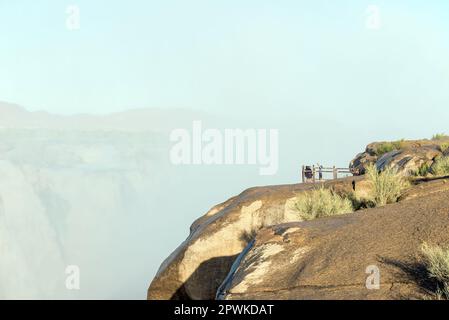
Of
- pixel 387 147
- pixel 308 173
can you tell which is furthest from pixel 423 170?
pixel 308 173

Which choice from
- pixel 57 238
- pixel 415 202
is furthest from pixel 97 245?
pixel 415 202

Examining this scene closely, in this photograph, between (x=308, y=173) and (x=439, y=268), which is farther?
(x=308, y=173)

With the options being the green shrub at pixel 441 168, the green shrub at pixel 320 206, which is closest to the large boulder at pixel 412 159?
the green shrub at pixel 441 168

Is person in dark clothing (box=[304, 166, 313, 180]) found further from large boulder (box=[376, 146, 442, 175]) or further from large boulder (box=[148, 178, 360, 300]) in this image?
large boulder (box=[148, 178, 360, 300])

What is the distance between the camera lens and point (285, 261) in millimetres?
7613

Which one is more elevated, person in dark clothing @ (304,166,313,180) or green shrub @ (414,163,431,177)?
green shrub @ (414,163,431,177)

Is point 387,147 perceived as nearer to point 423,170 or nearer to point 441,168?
point 423,170

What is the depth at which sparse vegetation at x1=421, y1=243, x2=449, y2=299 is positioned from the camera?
19.3ft

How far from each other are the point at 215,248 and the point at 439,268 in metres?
7.32

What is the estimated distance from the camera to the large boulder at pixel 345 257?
6.46 m

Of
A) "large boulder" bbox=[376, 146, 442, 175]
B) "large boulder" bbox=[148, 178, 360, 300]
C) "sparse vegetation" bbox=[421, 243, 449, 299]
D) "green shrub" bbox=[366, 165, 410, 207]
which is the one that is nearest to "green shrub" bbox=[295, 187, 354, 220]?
"green shrub" bbox=[366, 165, 410, 207]

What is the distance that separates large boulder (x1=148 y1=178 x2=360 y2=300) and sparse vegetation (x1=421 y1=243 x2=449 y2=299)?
5997 millimetres

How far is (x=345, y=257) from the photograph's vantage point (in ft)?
24.0
